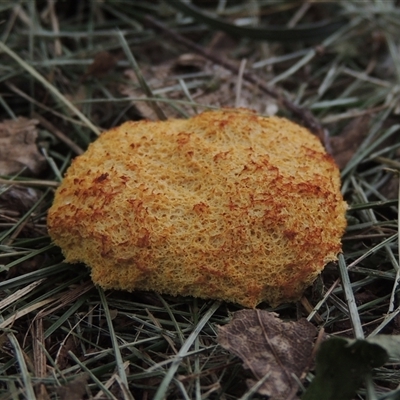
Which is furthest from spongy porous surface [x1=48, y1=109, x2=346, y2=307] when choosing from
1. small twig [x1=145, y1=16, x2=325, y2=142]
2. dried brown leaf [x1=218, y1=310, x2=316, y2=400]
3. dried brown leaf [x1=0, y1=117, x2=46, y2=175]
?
small twig [x1=145, y1=16, x2=325, y2=142]

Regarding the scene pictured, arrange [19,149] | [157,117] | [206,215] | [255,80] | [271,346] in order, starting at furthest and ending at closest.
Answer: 1. [255,80]
2. [157,117]
3. [19,149]
4. [206,215]
5. [271,346]

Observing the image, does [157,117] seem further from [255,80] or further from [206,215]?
[206,215]

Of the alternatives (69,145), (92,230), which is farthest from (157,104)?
(92,230)

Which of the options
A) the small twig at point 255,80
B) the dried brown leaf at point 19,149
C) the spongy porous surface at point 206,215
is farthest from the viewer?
the small twig at point 255,80

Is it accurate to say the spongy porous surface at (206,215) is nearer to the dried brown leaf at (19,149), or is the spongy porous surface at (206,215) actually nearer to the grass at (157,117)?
the grass at (157,117)

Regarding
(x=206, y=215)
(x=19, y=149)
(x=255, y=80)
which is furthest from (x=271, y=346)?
(x=255, y=80)

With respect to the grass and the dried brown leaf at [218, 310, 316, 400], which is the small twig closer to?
the grass

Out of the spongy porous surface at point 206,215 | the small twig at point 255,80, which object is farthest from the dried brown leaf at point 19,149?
the small twig at point 255,80
